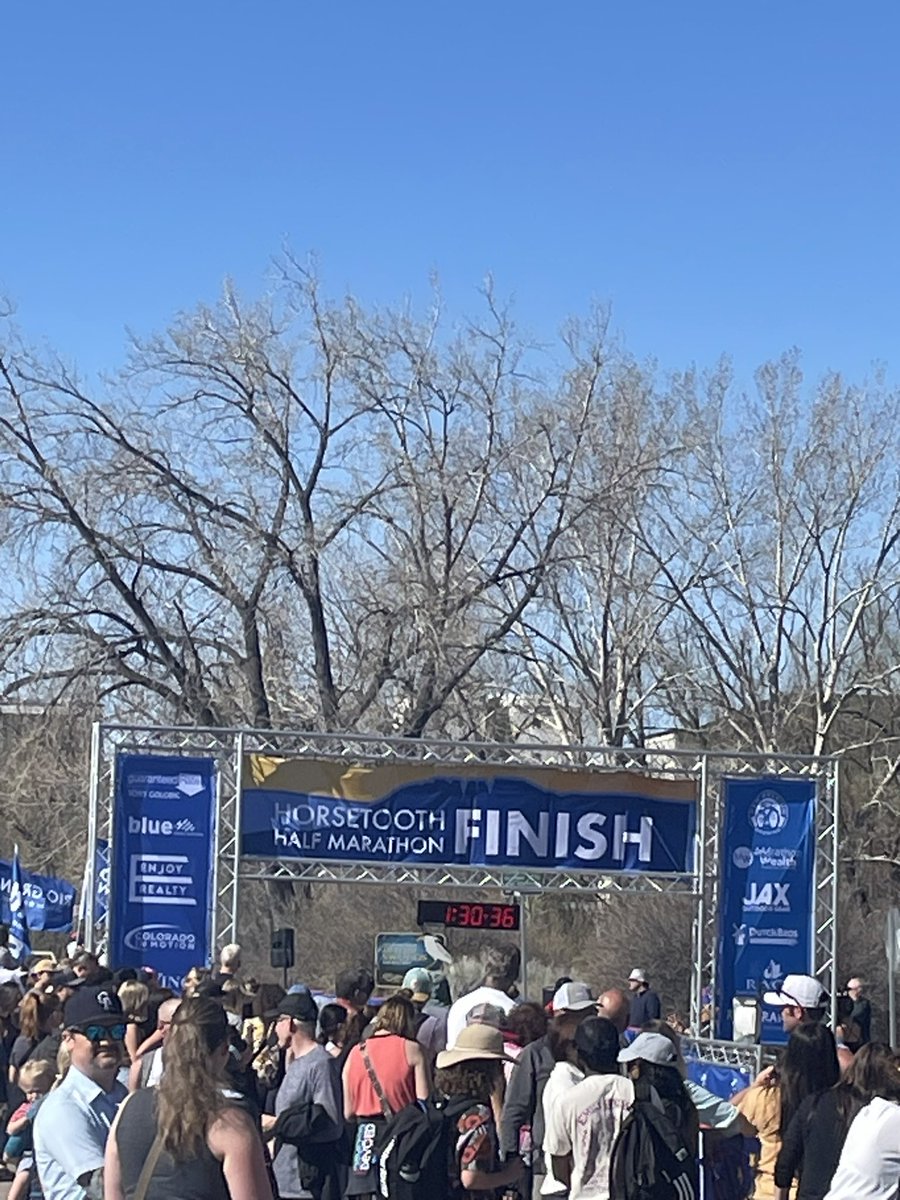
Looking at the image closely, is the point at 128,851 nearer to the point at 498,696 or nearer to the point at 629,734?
the point at 498,696

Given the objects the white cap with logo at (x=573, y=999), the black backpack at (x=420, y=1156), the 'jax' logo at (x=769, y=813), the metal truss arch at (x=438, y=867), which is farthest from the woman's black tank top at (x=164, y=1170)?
the 'jax' logo at (x=769, y=813)

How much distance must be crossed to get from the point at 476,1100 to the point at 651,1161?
2.69 feet

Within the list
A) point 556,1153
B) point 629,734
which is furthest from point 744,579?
point 556,1153

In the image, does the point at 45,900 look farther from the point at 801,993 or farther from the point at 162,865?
the point at 801,993

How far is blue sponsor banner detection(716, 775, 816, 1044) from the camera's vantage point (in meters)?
18.2

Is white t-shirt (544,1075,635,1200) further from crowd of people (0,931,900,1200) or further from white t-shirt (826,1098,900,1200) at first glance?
white t-shirt (826,1098,900,1200)

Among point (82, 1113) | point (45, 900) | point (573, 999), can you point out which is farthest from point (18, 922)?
point (82, 1113)

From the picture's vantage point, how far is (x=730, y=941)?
59.8ft

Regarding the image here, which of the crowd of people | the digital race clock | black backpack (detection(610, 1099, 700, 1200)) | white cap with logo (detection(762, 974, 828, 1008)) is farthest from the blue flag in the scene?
black backpack (detection(610, 1099, 700, 1200))

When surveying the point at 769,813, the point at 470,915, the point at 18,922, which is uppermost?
the point at 769,813

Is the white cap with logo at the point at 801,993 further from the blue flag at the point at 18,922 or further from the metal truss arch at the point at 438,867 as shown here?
the blue flag at the point at 18,922

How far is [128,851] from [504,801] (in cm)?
399

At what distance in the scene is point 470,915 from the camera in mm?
19609

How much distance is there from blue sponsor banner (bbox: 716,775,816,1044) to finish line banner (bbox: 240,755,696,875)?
3.63 ft
